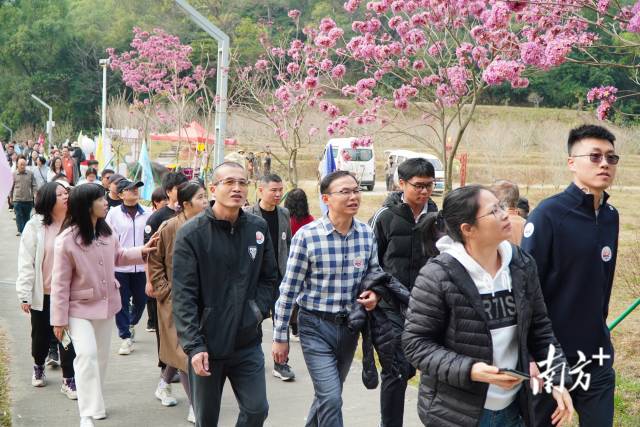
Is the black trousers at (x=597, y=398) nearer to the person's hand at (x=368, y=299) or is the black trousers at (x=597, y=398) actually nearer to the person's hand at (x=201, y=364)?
the person's hand at (x=368, y=299)

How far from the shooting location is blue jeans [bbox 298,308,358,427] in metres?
4.79

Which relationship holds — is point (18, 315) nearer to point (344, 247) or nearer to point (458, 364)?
point (344, 247)

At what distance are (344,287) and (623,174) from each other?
121ft

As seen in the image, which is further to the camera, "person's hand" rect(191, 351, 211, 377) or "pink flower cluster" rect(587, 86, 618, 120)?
"pink flower cluster" rect(587, 86, 618, 120)

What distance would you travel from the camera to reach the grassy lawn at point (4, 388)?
6273mm

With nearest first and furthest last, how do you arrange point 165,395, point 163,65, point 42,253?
1. point 165,395
2. point 42,253
3. point 163,65

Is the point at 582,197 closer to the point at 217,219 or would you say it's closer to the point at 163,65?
the point at 217,219

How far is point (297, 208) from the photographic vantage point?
27.3 ft

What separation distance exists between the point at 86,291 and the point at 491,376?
3511 mm

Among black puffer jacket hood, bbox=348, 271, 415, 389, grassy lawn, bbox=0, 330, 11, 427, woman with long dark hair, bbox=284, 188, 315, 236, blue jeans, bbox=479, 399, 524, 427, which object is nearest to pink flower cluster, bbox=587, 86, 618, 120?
woman with long dark hair, bbox=284, 188, 315, 236

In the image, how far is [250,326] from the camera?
15.2 ft

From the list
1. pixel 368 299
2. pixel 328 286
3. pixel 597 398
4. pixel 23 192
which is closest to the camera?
pixel 597 398

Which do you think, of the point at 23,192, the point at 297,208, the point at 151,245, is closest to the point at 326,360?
the point at 151,245

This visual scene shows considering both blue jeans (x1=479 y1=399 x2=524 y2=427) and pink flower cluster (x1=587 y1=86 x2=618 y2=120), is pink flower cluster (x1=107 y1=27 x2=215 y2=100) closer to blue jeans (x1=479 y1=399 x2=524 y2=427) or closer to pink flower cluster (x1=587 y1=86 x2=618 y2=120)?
pink flower cluster (x1=587 y1=86 x2=618 y2=120)
